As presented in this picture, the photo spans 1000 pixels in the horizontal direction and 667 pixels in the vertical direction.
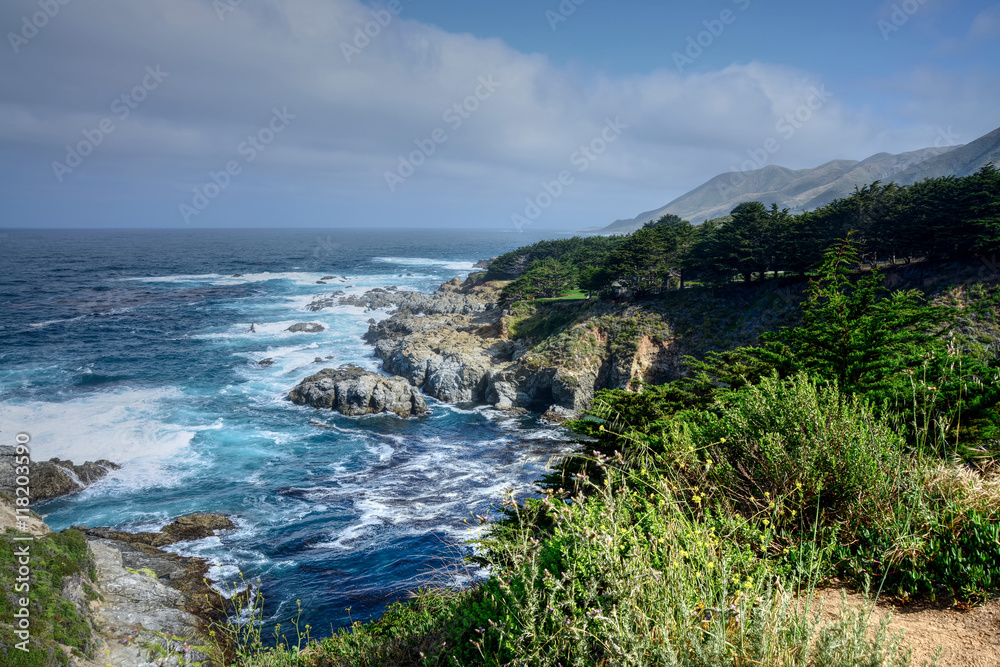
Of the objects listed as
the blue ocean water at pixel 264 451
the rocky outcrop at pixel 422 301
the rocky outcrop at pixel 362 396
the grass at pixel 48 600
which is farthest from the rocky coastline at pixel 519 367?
the grass at pixel 48 600

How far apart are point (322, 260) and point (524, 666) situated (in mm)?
137536

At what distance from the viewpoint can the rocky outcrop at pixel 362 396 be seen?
32.3 meters

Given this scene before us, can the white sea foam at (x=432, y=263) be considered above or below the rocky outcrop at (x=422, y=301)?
above

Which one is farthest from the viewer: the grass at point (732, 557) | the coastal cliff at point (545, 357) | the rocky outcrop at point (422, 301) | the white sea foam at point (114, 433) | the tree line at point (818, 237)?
the rocky outcrop at point (422, 301)

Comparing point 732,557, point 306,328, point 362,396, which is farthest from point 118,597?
point 306,328

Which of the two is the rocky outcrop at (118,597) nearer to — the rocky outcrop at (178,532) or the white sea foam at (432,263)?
the rocky outcrop at (178,532)

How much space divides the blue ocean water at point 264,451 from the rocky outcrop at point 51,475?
0.88 m

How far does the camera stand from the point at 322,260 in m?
130

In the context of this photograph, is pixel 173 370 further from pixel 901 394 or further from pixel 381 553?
pixel 901 394

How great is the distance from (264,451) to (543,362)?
1939cm

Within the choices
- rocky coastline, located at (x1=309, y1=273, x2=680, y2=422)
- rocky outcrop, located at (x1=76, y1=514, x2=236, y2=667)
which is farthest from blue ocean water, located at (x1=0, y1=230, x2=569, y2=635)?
rocky coastline, located at (x1=309, y1=273, x2=680, y2=422)

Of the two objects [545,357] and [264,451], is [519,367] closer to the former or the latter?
[545,357]

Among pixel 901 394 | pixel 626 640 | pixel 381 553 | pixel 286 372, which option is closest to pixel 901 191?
pixel 901 394

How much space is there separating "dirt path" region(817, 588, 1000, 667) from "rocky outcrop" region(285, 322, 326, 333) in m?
53.7
